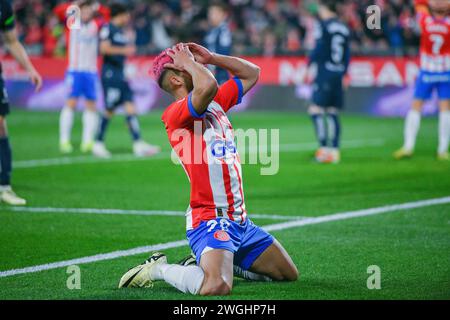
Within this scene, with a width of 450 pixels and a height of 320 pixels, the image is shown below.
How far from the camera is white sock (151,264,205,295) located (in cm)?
551

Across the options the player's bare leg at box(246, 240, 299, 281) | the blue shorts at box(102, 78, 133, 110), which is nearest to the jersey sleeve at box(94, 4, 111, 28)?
the blue shorts at box(102, 78, 133, 110)

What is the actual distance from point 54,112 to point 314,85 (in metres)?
11.9

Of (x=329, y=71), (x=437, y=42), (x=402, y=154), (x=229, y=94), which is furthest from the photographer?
(x=329, y=71)

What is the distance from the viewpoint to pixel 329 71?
1383cm

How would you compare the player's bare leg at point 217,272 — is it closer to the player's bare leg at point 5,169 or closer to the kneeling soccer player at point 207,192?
the kneeling soccer player at point 207,192

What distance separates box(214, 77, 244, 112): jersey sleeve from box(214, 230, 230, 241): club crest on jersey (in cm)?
96

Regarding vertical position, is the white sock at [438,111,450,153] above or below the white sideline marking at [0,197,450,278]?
above

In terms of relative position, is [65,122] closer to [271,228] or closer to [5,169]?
[5,169]

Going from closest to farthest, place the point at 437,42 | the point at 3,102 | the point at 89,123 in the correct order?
the point at 3,102, the point at 437,42, the point at 89,123

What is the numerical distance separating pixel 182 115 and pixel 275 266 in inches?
49.6

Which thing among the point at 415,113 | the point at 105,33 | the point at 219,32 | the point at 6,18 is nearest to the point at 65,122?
the point at 105,33

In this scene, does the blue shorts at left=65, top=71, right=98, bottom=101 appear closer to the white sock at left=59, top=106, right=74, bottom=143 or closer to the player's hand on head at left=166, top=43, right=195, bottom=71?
the white sock at left=59, top=106, right=74, bottom=143

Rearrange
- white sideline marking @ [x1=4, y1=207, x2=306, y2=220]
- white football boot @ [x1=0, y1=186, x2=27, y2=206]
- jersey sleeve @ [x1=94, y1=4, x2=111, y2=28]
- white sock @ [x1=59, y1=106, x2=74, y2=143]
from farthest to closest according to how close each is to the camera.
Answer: jersey sleeve @ [x1=94, y1=4, x2=111, y2=28] → white sock @ [x1=59, y1=106, x2=74, y2=143] → white football boot @ [x1=0, y1=186, x2=27, y2=206] → white sideline marking @ [x1=4, y1=207, x2=306, y2=220]
